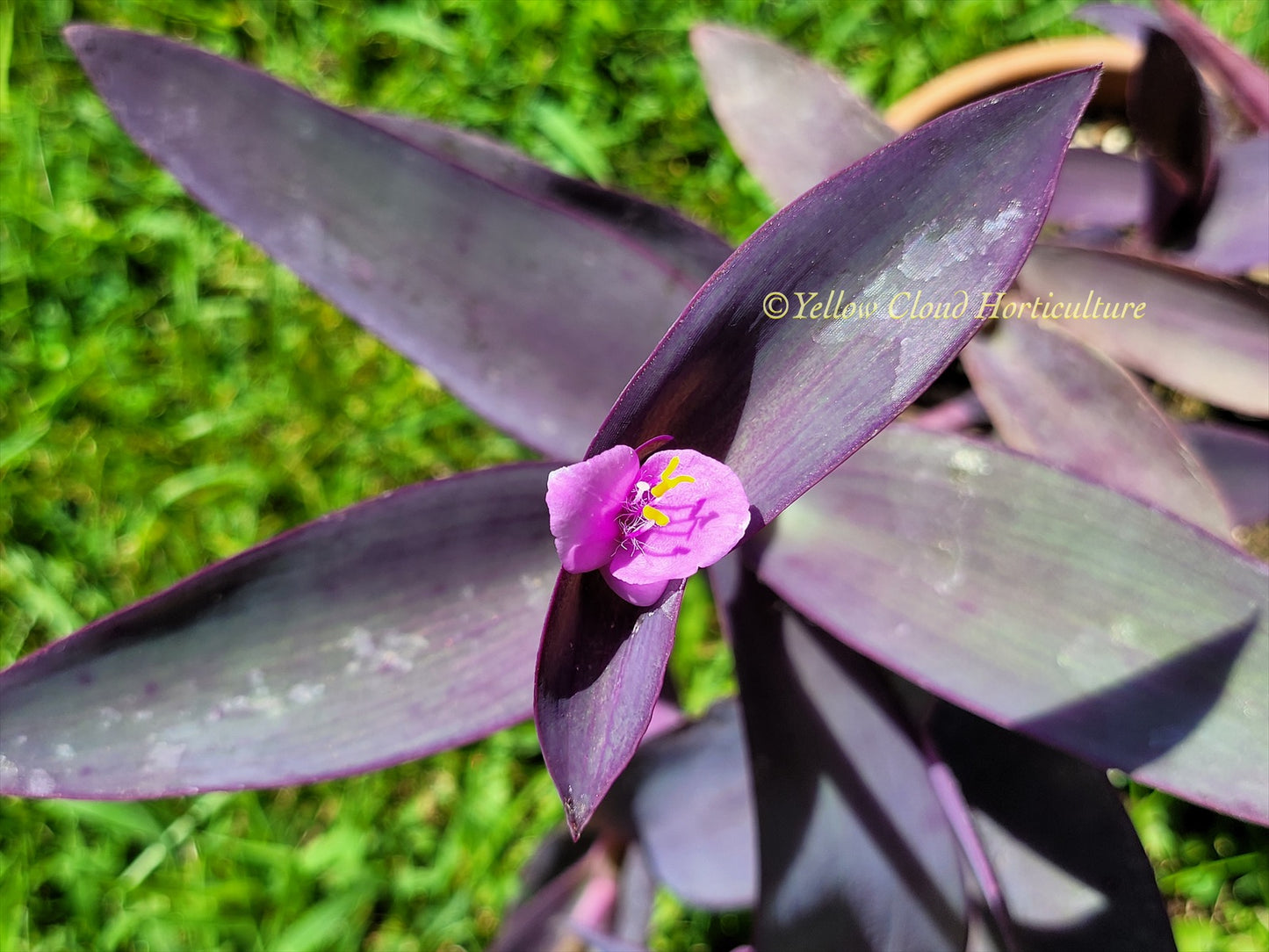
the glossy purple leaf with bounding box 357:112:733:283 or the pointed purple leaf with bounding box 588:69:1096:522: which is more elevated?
the pointed purple leaf with bounding box 588:69:1096:522

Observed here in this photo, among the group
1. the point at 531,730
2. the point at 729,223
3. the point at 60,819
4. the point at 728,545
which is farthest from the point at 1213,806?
the point at 60,819

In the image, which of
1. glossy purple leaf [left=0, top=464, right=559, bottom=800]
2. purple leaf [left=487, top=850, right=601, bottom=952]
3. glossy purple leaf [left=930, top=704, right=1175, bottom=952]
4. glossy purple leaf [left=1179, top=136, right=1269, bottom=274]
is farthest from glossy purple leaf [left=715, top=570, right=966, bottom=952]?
glossy purple leaf [left=1179, top=136, right=1269, bottom=274]

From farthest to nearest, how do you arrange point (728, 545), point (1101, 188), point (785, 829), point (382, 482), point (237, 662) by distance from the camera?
1. point (382, 482)
2. point (1101, 188)
3. point (785, 829)
4. point (237, 662)
5. point (728, 545)

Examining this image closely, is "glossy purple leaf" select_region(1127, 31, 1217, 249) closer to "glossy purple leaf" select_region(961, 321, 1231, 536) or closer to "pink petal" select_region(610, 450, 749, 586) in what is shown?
"glossy purple leaf" select_region(961, 321, 1231, 536)

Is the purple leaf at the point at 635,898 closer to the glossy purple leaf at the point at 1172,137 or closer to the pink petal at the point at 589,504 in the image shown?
the pink petal at the point at 589,504

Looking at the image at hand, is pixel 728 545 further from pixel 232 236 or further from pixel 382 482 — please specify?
pixel 232 236

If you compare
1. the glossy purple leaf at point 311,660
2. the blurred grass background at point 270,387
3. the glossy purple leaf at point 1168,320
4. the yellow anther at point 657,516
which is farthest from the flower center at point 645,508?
the blurred grass background at point 270,387
